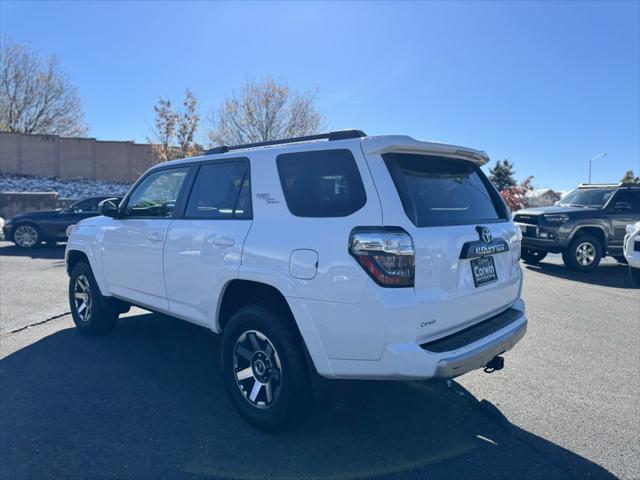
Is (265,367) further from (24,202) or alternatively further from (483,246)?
(24,202)

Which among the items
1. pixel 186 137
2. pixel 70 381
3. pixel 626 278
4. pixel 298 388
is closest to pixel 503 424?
pixel 298 388

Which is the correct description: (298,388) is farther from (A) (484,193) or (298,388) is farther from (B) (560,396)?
(B) (560,396)

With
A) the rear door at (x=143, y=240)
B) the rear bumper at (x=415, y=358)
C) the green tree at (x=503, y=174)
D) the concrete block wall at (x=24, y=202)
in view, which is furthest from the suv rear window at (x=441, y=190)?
the green tree at (x=503, y=174)

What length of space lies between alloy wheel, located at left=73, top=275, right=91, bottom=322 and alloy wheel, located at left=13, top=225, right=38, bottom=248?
9203 mm

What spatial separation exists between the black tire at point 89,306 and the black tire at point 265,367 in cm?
239

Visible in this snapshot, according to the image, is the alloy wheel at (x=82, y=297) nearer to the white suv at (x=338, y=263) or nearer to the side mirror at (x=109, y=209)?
the side mirror at (x=109, y=209)

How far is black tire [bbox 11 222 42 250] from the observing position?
43.3 ft

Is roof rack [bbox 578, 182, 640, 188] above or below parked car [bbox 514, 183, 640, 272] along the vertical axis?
above

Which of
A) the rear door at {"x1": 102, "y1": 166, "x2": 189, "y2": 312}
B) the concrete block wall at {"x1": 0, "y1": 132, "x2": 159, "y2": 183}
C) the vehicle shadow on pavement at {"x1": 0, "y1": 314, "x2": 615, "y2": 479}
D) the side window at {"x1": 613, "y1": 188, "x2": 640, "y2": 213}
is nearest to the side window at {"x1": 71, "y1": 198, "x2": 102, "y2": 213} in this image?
the rear door at {"x1": 102, "y1": 166, "x2": 189, "y2": 312}

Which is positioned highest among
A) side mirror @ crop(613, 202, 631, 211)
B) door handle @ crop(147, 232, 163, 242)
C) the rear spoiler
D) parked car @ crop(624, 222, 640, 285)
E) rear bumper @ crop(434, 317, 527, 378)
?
the rear spoiler

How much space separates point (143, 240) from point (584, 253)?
384 inches

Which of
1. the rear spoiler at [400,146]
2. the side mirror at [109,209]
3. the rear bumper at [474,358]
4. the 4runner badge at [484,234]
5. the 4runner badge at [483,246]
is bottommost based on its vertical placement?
the rear bumper at [474,358]

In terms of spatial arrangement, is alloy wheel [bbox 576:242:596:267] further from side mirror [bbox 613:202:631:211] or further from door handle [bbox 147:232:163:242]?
door handle [bbox 147:232:163:242]

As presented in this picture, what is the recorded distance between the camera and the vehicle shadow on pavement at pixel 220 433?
2.94 m
